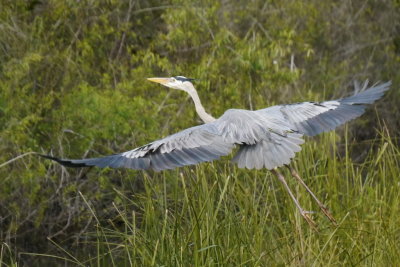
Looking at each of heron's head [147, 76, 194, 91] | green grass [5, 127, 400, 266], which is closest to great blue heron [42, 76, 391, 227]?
green grass [5, 127, 400, 266]

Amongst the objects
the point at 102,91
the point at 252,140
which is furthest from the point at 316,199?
the point at 102,91

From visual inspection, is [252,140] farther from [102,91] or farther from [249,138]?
[102,91]

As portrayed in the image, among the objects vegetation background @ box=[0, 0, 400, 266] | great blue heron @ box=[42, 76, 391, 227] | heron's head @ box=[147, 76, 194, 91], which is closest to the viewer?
great blue heron @ box=[42, 76, 391, 227]

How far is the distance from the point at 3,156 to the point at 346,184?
3864mm

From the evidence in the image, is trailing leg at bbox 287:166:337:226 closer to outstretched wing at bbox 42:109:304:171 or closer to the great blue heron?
the great blue heron

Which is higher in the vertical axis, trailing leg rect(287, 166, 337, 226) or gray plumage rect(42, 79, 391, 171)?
gray plumage rect(42, 79, 391, 171)

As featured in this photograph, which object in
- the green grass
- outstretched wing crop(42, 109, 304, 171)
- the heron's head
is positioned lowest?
the green grass

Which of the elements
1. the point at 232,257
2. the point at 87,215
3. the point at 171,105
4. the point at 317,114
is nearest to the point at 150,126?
the point at 171,105

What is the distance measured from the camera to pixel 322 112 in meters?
6.22

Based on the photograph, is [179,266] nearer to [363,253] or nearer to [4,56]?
[363,253]

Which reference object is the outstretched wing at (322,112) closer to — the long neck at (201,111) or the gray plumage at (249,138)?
the gray plumage at (249,138)

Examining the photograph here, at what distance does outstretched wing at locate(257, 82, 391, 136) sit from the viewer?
6039mm

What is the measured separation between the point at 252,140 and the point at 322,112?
2.60 feet

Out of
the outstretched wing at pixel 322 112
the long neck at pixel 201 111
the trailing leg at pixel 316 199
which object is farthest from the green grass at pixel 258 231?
the long neck at pixel 201 111
